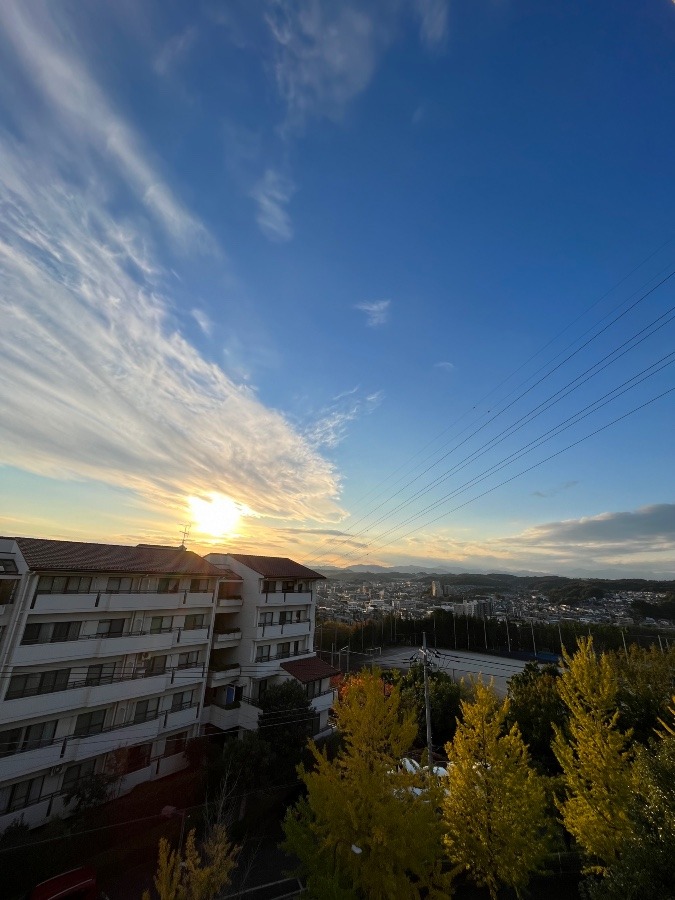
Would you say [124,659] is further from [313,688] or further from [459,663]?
[459,663]

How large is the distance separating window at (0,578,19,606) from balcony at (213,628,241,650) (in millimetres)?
12699

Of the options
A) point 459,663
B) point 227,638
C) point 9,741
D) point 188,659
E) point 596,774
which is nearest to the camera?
point 596,774

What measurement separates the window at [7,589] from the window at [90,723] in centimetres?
705

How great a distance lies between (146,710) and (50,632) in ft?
24.6

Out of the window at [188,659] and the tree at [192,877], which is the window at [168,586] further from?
the tree at [192,877]

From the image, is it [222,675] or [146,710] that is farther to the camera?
[222,675]

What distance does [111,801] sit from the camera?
19.4 meters

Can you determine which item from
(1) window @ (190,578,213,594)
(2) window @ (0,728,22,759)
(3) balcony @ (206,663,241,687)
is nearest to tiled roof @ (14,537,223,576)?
(1) window @ (190,578,213,594)

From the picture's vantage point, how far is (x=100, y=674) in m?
20.7

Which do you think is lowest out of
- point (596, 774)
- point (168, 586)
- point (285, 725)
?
point (285, 725)

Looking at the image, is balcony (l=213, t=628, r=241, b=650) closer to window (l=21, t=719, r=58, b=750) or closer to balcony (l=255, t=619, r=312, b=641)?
balcony (l=255, t=619, r=312, b=641)

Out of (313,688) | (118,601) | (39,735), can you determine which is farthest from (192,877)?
(313,688)

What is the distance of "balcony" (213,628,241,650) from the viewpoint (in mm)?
27047

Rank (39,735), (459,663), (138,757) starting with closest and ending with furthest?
(39,735) → (138,757) → (459,663)
